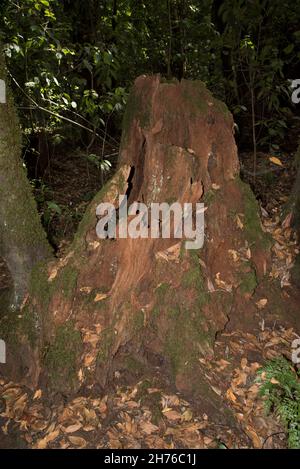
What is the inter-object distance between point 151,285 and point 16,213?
1.38 m

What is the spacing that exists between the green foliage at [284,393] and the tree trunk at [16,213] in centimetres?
232

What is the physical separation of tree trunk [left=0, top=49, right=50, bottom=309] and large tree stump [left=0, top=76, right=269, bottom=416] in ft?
0.66

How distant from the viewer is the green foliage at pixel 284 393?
9.86 feet

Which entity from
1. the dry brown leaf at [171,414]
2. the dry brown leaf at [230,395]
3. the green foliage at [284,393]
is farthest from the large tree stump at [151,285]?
the green foliage at [284,393]

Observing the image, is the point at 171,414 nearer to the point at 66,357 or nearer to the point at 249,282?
the point at 66,357

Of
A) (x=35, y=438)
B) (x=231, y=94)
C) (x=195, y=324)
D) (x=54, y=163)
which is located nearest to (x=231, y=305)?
(x=195, y=324)

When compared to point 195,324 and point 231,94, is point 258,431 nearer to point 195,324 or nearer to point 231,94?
point 195,324

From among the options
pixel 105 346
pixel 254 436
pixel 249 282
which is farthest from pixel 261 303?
pixel 105 346

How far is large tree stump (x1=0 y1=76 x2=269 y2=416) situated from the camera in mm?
3422

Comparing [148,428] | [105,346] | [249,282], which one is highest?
[249,282]

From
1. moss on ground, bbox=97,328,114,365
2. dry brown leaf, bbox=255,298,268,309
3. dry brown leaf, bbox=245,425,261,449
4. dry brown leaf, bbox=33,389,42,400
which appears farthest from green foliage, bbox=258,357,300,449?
dry brown leaf, bbox=33,389,42,400

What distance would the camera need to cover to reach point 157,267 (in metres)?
3.50

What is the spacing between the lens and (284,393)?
3240mm

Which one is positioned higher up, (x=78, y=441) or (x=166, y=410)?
(x=166, y=410)
